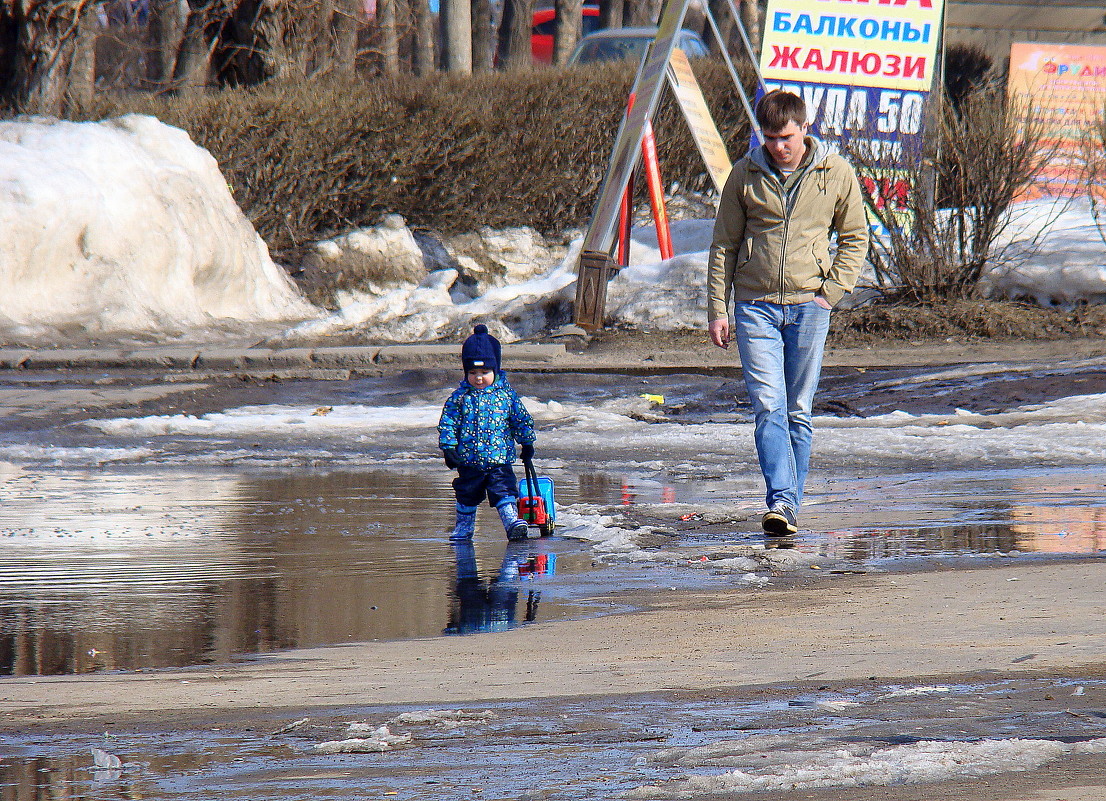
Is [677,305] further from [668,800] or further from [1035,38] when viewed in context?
[668,800]

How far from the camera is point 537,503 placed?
20.2 ft

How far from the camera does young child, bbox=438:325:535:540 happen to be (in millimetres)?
6371

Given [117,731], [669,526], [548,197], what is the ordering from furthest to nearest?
[548,197], [669,526], [117,731]

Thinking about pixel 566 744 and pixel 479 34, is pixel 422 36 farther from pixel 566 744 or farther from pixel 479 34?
pixel 566 744

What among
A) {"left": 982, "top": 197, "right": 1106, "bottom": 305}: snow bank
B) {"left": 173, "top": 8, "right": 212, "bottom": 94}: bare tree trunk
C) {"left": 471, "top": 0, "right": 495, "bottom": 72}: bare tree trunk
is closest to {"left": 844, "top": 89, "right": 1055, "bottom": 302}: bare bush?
{"left": 982, "top": 197, "right": 1106, "bottom": 305}: snow bank

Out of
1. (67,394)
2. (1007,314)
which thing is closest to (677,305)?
(1007,314)

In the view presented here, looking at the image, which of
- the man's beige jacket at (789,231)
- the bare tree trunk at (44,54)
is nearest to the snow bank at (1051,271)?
the man's beige jacket at (789,231)

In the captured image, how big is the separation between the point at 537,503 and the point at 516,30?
1072 inches

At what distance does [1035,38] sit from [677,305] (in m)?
9.45

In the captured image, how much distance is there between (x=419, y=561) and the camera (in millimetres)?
5668

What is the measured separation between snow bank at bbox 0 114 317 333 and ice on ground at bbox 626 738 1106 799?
1370cm

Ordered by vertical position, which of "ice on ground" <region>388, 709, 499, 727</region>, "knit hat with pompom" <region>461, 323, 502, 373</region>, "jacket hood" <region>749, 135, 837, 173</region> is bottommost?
"ice on ground" <region>388, 709, 499, 727</region>

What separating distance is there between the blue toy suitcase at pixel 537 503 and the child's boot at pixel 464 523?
0.90 ft

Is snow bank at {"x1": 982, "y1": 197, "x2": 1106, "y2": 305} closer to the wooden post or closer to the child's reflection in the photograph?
the wooden post
